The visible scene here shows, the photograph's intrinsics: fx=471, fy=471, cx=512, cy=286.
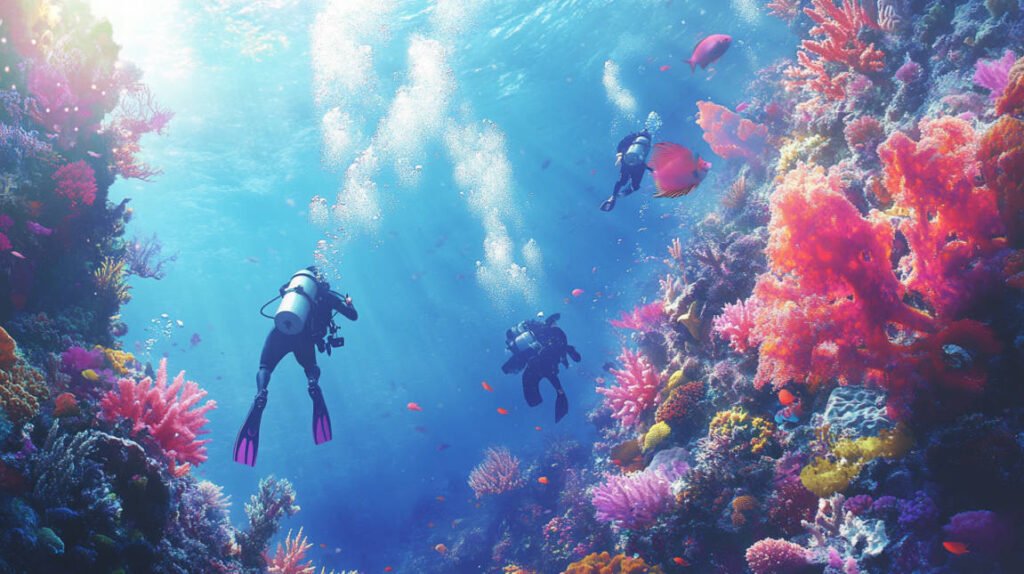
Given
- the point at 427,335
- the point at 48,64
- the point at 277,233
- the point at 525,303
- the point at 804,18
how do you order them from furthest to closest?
the point at 525,303 < the point at 427,335 < the point at 277,233 < the point at 804,18 < the point at 48,64

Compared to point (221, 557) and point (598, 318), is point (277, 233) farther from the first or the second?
point (221, 557)

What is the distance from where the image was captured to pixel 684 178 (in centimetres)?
454

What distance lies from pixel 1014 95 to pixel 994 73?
4.42 feet

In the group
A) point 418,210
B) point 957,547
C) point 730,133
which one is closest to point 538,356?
point 957,547

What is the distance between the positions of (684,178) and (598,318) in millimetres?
35187

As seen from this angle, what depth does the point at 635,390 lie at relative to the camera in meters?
7.70

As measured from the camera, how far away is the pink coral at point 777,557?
3859mm

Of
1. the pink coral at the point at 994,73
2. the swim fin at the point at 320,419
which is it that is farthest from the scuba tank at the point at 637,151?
the swim fin at the point at 320,419

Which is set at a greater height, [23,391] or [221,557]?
[23,391]

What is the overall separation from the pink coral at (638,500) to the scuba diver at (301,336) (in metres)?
3.88

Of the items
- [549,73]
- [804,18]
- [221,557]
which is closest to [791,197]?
[221,557]

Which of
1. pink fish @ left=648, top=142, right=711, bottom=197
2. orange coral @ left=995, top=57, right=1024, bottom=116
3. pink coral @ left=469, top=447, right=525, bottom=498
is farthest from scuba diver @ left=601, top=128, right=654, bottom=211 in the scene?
pink coral @ left=469, top=447, right=525, bottom=498

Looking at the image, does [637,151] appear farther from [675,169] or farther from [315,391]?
[315,391]

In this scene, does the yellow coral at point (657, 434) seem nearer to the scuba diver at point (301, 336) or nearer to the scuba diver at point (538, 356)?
the scuba diver at point (538, 356)
